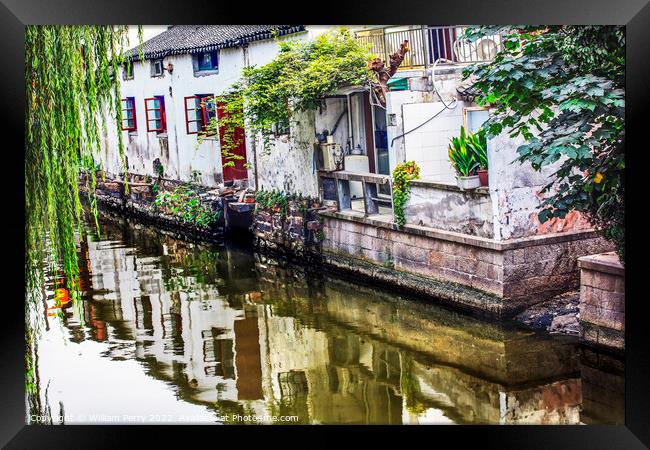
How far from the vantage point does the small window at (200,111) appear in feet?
22.5

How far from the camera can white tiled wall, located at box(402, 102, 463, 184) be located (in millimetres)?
6695

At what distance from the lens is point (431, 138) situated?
6.93m

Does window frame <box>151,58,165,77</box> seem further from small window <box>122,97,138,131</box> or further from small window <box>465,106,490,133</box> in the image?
small window <box>465,106,490,133</box>

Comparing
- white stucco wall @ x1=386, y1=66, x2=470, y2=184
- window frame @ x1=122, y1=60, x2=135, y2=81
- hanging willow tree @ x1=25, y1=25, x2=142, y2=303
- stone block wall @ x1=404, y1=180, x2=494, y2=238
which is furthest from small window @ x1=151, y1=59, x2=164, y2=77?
stone block wall @ x1=404, y1=180, x2=494, y2=238

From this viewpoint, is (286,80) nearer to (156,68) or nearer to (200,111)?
(200,111)

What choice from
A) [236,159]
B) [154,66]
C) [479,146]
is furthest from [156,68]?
[479,146]

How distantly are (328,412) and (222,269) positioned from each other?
1.52 metres

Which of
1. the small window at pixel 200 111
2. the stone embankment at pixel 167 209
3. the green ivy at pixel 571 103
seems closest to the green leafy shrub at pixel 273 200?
the stone embankment at pixel 167 209

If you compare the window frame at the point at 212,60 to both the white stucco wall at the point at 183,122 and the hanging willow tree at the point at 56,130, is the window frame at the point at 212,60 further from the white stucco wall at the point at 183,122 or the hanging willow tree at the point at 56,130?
the hanging willow tree at the point at 56,130

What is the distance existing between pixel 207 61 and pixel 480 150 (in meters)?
1.99

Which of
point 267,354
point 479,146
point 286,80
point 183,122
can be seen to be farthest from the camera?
point 286,80

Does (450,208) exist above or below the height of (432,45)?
below
